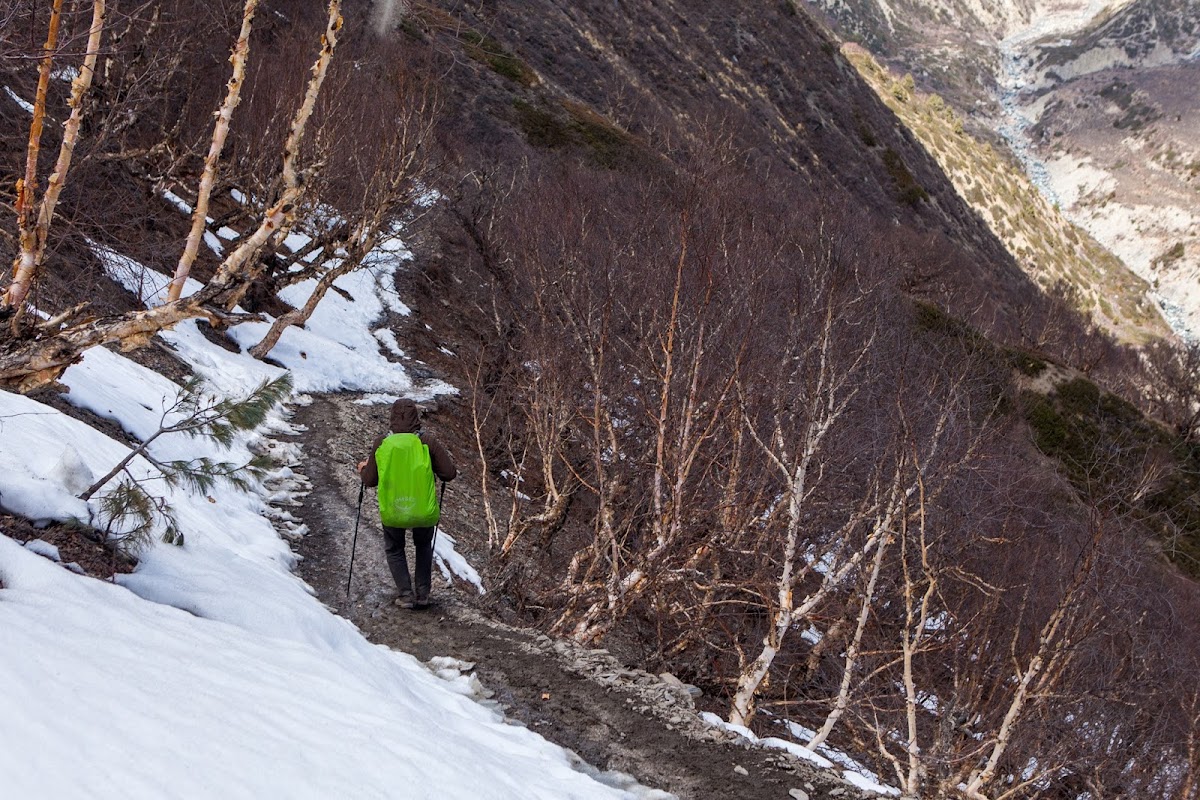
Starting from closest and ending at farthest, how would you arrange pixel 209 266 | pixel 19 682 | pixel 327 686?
1. pixel 19 682
2. pixel 327 686
3. pixel 209 266

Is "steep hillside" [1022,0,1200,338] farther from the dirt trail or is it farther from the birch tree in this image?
the birch tree

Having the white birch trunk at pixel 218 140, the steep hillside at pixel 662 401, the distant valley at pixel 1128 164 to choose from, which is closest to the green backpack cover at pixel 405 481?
the steep hillside at pixel 662 401

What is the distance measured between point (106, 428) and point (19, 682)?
5.99 m

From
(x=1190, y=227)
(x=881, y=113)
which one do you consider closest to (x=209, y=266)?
(x=881, y=113)

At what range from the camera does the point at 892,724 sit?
Answer: 11664 mm

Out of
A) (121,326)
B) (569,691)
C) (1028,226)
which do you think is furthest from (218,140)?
(1028,226)

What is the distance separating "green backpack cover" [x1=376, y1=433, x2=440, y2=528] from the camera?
259 inches

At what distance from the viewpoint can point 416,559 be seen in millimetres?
6949

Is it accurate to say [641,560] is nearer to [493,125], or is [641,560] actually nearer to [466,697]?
[466,697]

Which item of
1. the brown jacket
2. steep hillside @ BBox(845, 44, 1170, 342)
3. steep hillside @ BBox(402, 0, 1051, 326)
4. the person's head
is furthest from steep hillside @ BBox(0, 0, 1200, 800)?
steep hillside @ BBox(845, 44, 1170, 342)

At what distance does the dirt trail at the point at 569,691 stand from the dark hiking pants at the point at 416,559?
0.66ft

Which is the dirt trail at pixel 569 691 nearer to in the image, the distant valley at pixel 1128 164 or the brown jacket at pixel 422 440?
the brown jacket at pixel 422 440

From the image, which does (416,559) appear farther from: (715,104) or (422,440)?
(715,104)

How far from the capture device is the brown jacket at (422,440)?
21.6ft
